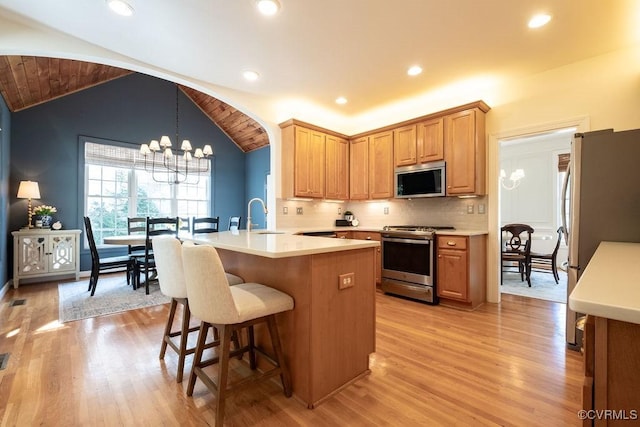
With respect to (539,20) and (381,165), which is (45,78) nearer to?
(381,165)

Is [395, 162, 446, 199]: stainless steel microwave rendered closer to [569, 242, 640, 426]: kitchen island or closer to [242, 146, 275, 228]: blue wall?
[569, 242, 640, 426]: kitchen island

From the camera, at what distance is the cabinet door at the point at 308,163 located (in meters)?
4.21

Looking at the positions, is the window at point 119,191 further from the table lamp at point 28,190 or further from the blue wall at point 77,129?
the table lamp at point 28,190

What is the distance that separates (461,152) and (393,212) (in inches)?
55.9

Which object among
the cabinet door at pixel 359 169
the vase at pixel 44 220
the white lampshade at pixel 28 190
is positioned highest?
the cabinet door at pixel 359 169

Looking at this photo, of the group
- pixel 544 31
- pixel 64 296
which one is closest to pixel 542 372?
pixel 544 31

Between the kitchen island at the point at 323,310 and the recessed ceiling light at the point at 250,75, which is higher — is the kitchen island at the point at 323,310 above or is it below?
below

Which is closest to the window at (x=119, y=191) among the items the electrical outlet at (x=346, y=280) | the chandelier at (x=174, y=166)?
the chandelier at (x=174, y=166)

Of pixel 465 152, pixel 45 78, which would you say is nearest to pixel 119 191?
pixel 45 78

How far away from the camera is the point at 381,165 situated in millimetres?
4418

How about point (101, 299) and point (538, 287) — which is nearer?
point (101, 299)

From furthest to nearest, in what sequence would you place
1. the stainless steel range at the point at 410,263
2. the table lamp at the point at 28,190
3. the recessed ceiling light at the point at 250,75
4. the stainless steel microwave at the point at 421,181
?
the table lamp at the point at 28,190, the stainless steel microwave at the point at 421,181, the stainless steel range at the point at 410,263, the recessed ceiling light at the point at 250,75

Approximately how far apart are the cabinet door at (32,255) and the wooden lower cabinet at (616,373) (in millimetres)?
6223

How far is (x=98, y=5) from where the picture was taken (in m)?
2.19
